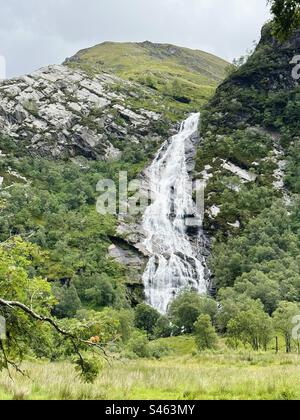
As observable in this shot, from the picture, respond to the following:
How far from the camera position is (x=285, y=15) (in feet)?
43.3

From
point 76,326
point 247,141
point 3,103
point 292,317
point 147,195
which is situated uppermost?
point 3,103

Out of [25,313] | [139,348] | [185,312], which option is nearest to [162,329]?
[185,312]

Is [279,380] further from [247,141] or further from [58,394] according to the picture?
[247,141]

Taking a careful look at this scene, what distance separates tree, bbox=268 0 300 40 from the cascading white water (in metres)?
67.8

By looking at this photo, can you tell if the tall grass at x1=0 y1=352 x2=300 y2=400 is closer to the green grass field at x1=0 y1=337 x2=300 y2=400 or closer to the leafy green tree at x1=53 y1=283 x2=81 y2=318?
A: the green grass field at x1=0 y1=337 x2=300 y2=400

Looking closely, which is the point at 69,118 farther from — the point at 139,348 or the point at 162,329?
the point at 139,348

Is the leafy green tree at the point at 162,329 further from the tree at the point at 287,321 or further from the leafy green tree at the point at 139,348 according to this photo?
the leafy green tree at the point at 139,348

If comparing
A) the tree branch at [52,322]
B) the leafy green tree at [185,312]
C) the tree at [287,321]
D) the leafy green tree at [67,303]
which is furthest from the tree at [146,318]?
the tree branch at [52,322]

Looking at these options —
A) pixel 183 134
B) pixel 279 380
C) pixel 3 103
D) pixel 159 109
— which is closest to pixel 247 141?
pixel 183 134

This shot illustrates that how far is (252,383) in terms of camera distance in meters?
13.5

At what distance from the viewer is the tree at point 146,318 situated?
70.8 meters

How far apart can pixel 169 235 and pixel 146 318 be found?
2772 centimetres
